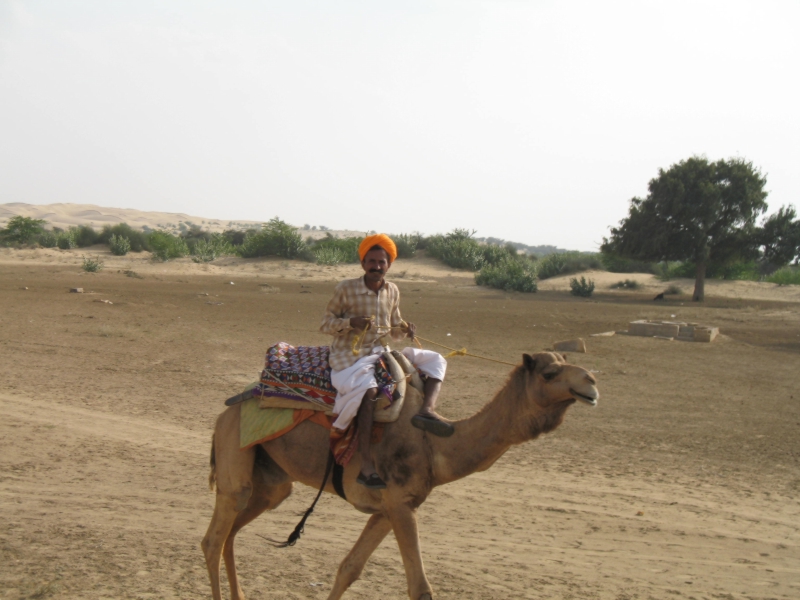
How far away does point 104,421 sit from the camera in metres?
10.9

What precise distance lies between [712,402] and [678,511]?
258 inches

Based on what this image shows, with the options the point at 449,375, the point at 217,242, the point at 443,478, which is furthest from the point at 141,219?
the point at 443,478

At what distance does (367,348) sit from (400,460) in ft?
3.01

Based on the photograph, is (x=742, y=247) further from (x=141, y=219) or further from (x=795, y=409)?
(x=141, y=219)

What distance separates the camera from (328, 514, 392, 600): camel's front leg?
5.35 meters

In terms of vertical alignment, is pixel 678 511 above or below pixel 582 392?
below

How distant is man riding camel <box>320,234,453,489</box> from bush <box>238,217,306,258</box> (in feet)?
140

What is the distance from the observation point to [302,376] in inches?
227

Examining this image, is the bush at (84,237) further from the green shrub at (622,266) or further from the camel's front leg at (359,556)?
the camel's front leg at (359,556)

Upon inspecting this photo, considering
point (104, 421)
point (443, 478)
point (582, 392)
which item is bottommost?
point (104, 421)

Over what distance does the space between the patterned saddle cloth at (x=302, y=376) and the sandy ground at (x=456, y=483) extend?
1.56 metres

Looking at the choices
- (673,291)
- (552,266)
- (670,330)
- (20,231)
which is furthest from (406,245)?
(670,330)

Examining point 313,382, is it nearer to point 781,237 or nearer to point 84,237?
point 781,237

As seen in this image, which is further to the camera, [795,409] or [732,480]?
[795,409]
